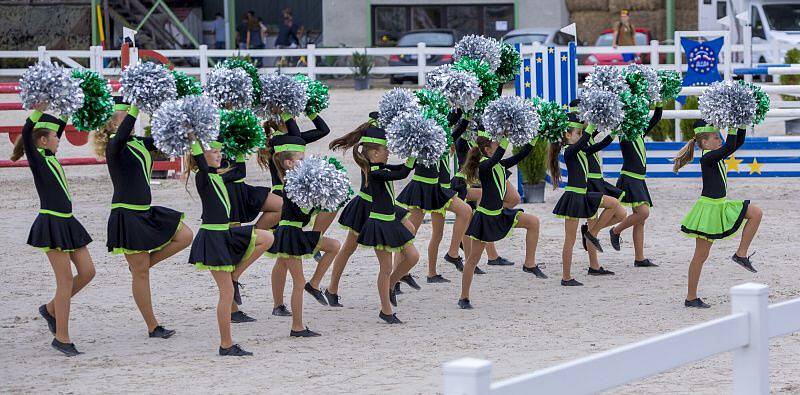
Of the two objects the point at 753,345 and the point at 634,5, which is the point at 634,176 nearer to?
the point at 753,345

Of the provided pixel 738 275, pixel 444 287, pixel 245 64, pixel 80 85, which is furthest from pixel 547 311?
pixel 80 85

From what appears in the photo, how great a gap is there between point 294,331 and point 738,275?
386 cm

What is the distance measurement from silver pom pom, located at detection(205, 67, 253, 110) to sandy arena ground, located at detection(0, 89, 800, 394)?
1.48m

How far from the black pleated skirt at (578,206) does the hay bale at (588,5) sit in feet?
71.3

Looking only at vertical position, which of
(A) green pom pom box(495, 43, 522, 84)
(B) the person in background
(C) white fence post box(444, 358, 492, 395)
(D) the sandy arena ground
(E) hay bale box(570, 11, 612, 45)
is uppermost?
(E) hay bale box(570, 11, 612, 45)

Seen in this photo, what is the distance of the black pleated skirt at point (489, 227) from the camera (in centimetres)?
893

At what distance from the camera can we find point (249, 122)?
7754mm

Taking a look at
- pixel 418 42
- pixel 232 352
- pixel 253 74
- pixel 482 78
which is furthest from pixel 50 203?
pixel 418 42

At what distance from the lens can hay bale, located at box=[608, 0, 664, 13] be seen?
1213 inches

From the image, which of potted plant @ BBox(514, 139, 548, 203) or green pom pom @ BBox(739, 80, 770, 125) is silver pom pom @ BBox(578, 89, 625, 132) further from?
potted plant @ BBox(514, 139, 548, 203)

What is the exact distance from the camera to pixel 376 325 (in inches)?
333

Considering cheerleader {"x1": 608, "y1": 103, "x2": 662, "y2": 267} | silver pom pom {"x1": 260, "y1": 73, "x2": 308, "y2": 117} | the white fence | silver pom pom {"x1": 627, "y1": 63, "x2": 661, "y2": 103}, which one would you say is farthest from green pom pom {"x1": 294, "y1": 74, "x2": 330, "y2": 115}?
the white fence

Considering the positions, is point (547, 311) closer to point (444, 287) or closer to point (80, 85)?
point (444, 287)

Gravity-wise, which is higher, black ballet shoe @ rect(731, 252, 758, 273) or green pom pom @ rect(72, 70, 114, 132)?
green pom pom @ rect(72, 70, 114, 132)
